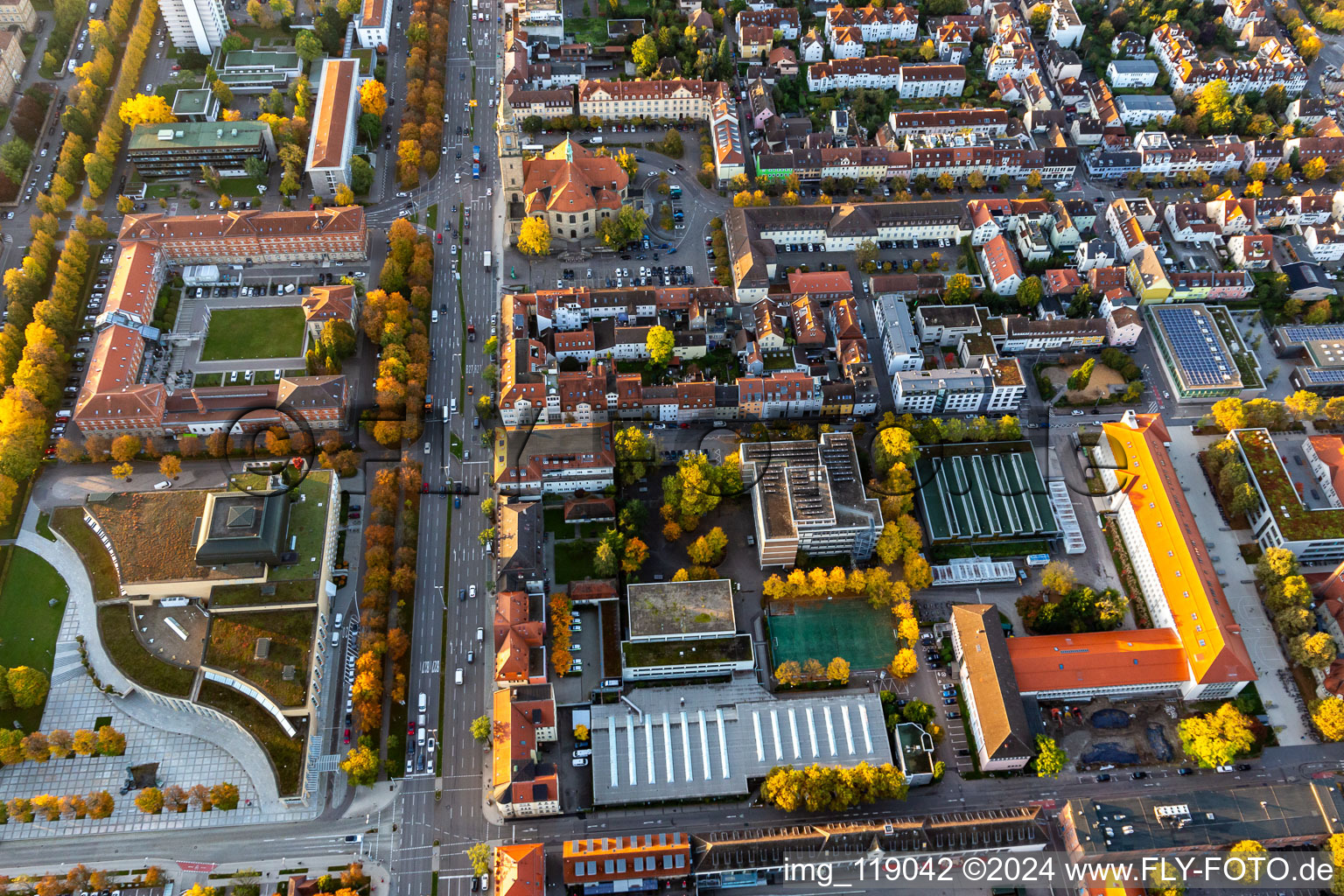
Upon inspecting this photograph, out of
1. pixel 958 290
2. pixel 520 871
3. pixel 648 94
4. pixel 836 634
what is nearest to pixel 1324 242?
pixel 958 290

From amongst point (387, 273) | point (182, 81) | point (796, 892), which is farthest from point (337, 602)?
point (182, 81)

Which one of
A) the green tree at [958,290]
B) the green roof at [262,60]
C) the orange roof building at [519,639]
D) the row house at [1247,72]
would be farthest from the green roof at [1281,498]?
the green roof at [262,60]

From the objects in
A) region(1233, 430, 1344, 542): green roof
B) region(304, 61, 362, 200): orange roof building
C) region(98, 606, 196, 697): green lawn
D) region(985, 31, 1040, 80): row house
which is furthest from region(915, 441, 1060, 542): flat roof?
region(304, 61, 362, 200): orange roof building

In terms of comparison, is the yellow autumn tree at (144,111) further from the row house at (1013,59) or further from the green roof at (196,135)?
the row house at (1013,59)

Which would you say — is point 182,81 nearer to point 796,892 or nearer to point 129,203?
point 129,203

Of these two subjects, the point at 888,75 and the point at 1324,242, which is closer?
the point at 1324,242

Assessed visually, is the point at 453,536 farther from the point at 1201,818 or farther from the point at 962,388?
the point at 1201,818
